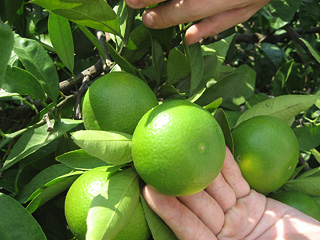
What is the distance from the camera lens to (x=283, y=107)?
3.85ft

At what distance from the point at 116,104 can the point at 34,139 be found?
11.2 inches

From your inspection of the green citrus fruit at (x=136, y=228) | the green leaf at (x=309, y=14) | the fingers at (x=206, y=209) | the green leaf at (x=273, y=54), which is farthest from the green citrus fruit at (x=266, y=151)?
the green leaf at (x=273, y=54)

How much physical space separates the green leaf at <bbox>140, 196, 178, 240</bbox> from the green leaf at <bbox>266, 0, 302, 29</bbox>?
1.33 m

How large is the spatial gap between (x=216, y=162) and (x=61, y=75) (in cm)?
99

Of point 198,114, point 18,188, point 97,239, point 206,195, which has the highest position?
point 198,114

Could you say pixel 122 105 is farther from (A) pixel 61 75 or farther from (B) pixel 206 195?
(A) pixel 61 75

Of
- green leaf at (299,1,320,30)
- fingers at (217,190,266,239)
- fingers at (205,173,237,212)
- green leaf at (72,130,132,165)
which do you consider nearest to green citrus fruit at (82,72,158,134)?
green leaf at (72,130,132,165)

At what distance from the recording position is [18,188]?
3.67ft

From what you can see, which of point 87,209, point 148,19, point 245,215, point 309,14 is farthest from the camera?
point 309,14

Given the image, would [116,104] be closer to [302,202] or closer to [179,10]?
[179,10]

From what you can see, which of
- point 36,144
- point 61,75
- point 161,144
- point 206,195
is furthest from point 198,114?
point 61,75

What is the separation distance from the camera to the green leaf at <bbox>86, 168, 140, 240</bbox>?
72cm

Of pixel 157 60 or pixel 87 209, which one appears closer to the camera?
pixel 87 209

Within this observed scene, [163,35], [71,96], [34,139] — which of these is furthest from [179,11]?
[34,139]
